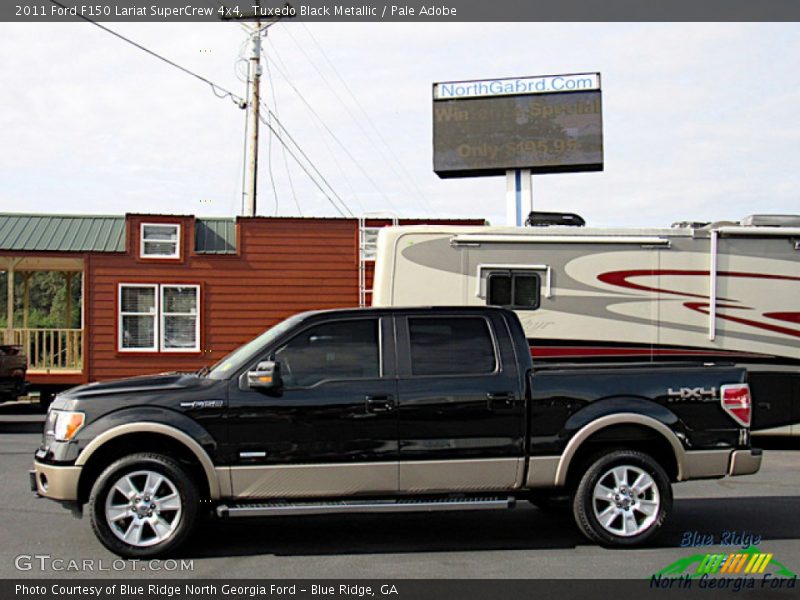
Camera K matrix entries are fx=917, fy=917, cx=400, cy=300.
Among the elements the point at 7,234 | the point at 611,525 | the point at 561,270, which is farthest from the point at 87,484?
the point at 7,234

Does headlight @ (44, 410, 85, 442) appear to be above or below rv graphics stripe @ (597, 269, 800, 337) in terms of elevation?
below

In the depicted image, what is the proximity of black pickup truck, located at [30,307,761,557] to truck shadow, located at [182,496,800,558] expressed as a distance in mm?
466

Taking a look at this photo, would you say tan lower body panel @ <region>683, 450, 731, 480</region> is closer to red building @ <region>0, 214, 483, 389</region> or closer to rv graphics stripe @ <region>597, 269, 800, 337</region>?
rv graphics stripe @ <region>597, 269, 800, 337</region>

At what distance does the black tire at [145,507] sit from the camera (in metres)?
6.52

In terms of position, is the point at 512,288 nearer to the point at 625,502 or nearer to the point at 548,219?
the point at 548,219

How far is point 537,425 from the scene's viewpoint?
6930 millimetres

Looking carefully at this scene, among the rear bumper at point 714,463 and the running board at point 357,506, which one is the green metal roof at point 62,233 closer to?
the running board at point 357,506

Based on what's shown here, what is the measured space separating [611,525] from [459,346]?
5.84 feet

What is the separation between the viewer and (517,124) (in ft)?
68.9

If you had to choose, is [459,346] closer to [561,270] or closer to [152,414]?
[152,414]

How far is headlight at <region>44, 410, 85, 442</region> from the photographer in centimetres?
659

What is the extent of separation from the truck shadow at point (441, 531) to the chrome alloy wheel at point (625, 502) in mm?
→ 336

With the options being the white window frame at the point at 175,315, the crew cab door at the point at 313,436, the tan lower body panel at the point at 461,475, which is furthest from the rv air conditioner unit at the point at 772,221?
the white window frame at the point at 175,315

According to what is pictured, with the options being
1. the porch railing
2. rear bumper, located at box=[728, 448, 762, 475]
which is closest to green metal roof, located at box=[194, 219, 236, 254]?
the porch railing
